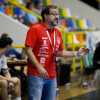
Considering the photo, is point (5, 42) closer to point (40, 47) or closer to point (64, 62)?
point (40, 47)

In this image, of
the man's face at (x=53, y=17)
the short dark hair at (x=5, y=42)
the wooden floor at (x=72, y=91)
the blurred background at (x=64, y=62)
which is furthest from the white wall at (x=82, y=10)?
the man's face at (x=53, y=17)

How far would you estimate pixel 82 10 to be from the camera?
1614 cm

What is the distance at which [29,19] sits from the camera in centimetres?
1066

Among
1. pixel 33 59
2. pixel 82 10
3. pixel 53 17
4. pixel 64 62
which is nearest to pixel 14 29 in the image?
pixel 64 62

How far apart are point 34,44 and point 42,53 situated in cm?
16

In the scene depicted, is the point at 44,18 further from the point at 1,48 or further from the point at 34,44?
the point at 1,48

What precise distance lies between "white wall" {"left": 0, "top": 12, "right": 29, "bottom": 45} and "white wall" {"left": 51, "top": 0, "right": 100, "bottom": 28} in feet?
23.1

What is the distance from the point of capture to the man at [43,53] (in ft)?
13.2

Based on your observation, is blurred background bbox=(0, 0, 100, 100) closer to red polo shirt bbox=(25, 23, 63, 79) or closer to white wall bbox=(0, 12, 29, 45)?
white wall bbox=(0, 12, 29, 45)

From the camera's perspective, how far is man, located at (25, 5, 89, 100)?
4.02 m

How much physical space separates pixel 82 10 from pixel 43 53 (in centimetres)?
1234

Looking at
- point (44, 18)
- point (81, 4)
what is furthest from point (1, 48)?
point (81, 4)

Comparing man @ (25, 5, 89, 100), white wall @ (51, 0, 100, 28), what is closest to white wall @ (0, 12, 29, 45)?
man @ (25, 5, 89, 100)

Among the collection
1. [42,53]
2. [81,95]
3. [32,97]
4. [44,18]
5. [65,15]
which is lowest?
[81,95]
